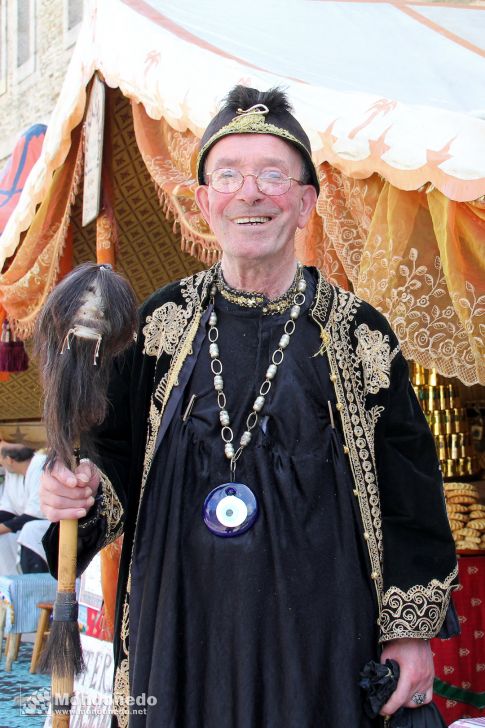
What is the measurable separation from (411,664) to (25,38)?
42.7 ft

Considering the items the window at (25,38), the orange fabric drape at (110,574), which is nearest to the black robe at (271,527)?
the orange fabric drape at (110,574)

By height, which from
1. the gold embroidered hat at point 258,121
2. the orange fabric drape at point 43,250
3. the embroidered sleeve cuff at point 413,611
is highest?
the orange fabric drape at point 43,250

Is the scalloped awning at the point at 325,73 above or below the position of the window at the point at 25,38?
below

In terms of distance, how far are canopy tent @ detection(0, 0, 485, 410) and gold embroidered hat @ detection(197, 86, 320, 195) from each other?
29.1 inches

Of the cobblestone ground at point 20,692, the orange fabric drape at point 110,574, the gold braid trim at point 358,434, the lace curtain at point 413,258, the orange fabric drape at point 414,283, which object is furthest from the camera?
the cobblestone ground at point 20,692

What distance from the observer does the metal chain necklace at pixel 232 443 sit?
66.3 inches

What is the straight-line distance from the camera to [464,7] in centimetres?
451

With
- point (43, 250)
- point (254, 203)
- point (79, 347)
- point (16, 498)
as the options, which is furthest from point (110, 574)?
point (16, 498)

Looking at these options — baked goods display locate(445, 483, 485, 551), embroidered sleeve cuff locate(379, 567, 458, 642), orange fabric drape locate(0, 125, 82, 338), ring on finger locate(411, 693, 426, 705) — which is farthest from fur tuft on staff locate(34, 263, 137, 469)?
baked goods display locate(445, 483, 485, 551)

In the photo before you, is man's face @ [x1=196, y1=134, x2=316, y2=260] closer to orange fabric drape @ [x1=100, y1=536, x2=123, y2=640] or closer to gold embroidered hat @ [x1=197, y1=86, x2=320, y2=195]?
gold embroidered hat @ [x1=197, y1=86, x2=320, y2=195]

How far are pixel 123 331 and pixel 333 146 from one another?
1.35m

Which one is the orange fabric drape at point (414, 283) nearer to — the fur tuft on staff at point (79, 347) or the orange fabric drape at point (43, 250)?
the fur tuft on staff at point (79, 347)

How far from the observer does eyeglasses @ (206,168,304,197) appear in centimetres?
178

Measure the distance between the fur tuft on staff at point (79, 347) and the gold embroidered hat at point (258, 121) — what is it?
1.29ft
